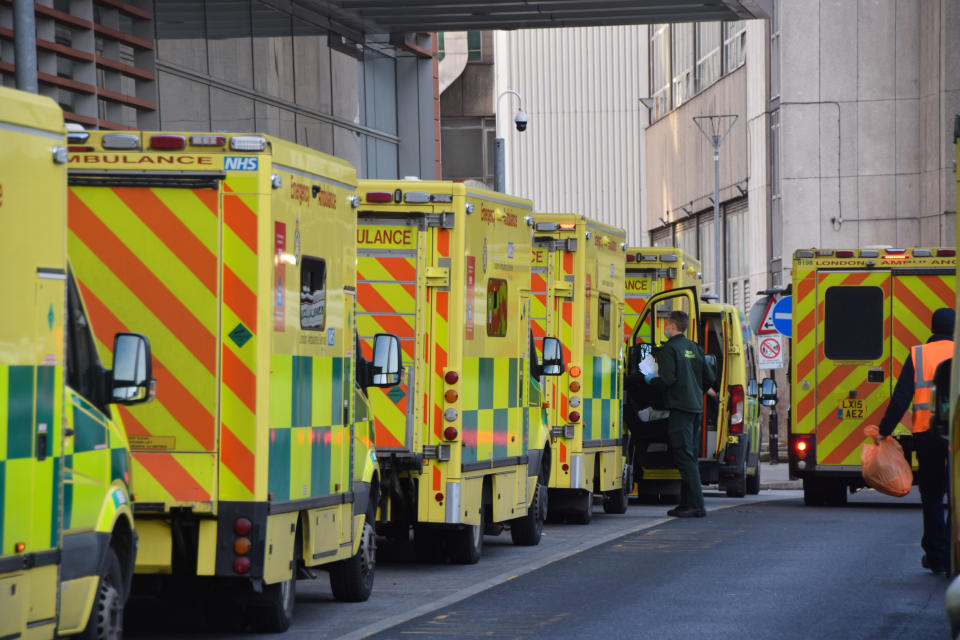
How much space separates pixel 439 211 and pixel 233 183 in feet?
12.8

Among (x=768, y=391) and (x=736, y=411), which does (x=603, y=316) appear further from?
(x=768, y=391)

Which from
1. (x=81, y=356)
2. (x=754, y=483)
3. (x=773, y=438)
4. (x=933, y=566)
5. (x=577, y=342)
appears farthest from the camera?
(x=773, y=438)

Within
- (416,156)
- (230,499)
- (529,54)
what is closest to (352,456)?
(230,499)

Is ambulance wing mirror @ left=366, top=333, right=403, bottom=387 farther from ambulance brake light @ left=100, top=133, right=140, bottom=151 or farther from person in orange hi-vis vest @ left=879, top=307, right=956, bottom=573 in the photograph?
person in orange hi-vis vest @ left=879, top=307, right=956, bottom=573

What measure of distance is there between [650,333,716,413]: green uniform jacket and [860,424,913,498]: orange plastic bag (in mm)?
5699

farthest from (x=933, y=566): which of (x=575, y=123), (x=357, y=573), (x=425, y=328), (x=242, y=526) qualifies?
(x=575, y=123)

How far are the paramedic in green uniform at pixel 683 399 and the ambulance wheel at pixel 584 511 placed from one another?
0.94 metres

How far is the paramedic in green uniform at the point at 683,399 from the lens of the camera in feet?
60.7

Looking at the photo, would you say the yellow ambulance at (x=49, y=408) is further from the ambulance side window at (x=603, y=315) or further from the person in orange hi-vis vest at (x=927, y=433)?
the ambulance side window at (x=603, y=315)

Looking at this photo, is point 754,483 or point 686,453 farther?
point 754,483

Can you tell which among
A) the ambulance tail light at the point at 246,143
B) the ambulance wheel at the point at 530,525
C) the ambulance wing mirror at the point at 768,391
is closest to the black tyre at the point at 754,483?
the ambulance wing mirror at the point at 768,391

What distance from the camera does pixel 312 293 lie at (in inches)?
406

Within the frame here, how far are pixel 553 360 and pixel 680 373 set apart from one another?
9.84 feet

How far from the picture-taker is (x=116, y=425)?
823cm
